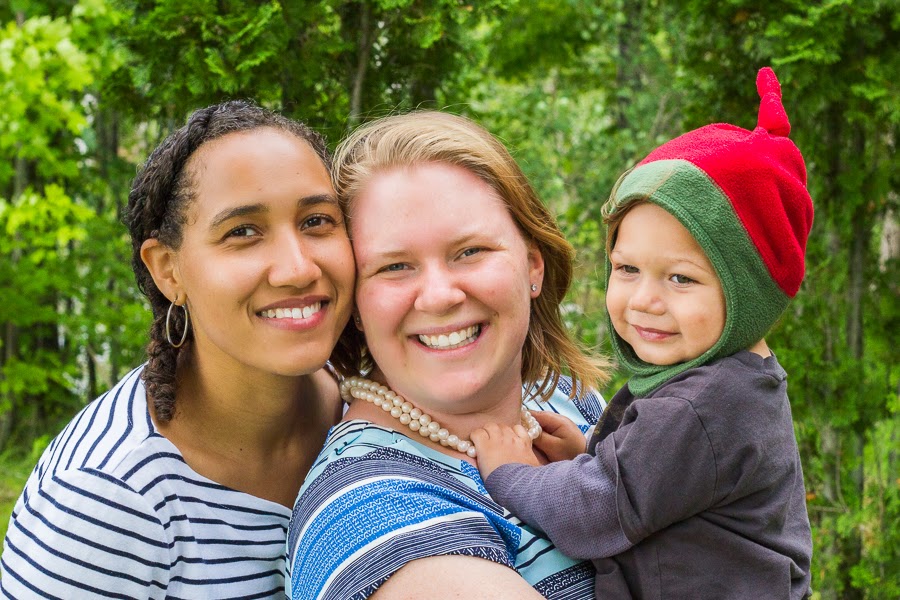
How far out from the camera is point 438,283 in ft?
6.86

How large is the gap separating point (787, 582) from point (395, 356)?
1.00 metres

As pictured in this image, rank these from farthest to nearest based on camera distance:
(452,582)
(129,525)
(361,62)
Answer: (361,62)
(129,525)
(452,582)

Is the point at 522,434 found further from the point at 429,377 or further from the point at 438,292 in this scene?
the point at 438,292

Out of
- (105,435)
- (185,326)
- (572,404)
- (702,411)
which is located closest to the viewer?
(702,411)

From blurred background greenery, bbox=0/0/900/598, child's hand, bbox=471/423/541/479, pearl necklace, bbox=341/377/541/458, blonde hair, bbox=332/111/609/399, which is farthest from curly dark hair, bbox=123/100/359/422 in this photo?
blurred background greenery, bbox=0/0/900/598

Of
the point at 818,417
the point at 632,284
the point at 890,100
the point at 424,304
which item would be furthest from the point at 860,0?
the point at 424,304

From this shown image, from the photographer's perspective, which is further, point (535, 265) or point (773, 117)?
point (535, 265)

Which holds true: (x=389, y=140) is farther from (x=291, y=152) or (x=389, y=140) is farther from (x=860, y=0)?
(x=860, y=0)

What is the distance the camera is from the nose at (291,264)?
2.09m

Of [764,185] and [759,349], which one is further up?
[764,185]

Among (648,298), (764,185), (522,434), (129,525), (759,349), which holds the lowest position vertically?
(129,525)

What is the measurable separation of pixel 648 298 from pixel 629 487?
0.41 meters

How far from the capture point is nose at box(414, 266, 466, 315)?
208 centimetres

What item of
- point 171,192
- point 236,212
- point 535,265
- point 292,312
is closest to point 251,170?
point 236,212
